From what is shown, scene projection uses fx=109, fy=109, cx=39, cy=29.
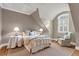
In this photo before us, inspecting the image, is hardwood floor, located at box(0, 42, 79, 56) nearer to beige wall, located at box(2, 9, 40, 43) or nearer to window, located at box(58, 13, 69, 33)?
beige wall, located at box(2, 9, 40, 43)

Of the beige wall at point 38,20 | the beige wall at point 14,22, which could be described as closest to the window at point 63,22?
the beige wall at point 38,20

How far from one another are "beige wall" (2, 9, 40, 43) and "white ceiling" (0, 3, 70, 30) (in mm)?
101

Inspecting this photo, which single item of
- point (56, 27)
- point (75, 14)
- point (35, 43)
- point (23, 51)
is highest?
point (75, 14)

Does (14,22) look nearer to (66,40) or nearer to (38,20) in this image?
(38,20)

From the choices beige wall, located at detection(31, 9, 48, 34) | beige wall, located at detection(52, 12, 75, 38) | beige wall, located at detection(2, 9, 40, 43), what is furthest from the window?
beige wall, located at detection(2, 9, 40, 43)

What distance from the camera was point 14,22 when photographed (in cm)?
189

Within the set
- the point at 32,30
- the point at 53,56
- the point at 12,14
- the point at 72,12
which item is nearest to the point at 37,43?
the point at 32,30

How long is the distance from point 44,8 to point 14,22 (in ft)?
1.90

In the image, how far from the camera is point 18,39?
191cm

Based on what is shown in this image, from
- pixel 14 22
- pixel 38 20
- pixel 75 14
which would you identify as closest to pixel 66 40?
pixel 75 14

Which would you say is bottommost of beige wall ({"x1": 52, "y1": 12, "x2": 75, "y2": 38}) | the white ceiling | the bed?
the bed

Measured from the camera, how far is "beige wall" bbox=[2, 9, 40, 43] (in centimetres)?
187

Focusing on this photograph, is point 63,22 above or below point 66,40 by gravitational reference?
above

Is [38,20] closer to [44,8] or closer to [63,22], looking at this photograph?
[44,8]
